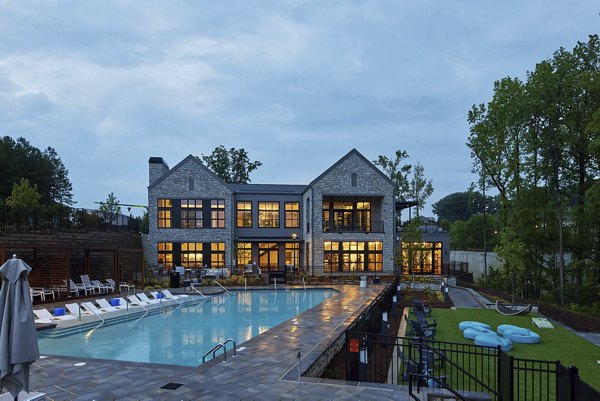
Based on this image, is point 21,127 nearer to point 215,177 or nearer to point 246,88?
point 246,88

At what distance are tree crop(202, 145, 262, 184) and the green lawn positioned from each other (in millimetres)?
44468

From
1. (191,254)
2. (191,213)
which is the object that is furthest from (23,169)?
(191,254)

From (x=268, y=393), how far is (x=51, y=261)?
699 inches

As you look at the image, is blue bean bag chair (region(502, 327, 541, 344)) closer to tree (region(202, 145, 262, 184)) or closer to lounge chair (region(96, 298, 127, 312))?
lounge chair (region(96, 298, 127, 312))

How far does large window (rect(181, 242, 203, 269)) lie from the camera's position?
32812mm

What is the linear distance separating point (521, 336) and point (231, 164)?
50.5 metres

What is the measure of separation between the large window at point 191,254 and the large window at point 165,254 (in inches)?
Result: 35.9

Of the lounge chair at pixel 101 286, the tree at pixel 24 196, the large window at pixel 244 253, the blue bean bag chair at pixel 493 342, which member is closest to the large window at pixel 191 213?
the large window at pixel 244 253

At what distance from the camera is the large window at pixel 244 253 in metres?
34.8

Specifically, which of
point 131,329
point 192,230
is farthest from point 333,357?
point 192,230

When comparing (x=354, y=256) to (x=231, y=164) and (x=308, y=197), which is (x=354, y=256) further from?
(x=231, y=164)

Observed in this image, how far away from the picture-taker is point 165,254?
32688mm

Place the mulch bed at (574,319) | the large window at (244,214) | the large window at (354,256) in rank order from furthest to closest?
the large window at (244,214)
the large window at (354,256)
the mulch bed at (574,319)

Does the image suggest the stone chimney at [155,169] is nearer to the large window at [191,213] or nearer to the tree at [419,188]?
the large window at [191,213]
